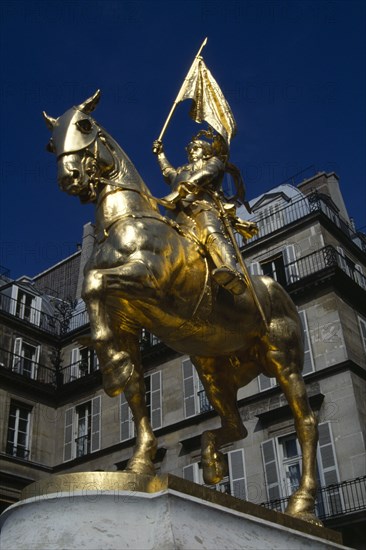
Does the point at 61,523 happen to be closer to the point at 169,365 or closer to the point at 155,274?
the point at 155,274

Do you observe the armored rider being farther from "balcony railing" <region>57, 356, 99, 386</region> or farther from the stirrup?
"balcony railing" <region>57, 356, 99, 386</region>

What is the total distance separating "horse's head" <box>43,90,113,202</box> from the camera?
558cm

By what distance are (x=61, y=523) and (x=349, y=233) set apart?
85.7 ft

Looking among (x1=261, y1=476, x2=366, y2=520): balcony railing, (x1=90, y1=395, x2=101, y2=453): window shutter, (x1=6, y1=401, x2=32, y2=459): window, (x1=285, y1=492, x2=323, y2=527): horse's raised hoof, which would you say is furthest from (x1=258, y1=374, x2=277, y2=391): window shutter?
(x1=285, y1=492, x2=323, y2=527): horse's raised hoof

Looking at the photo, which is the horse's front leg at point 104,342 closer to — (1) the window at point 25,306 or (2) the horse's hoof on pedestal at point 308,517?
(2) the horse's hoof on pedestal at point 308,517

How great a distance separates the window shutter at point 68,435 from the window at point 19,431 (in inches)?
59.8

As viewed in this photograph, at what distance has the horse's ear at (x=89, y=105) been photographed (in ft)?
19.1

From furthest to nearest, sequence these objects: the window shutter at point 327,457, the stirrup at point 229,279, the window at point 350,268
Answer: the window at point 350,268 → the window shutter at point 327,457 → the stirrup at point 229,279

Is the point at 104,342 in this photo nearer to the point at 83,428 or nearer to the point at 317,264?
the point at 317,264

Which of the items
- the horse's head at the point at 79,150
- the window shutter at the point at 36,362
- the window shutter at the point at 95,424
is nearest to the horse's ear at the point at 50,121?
the horse's head at the point at 79,150

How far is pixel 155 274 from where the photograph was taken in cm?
511

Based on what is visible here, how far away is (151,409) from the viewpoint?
2503cm

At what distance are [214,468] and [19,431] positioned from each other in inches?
902

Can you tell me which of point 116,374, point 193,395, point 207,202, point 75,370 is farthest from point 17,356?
point 116,374
